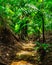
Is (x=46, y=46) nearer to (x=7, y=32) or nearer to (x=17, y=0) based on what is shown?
(x=7, y=32)

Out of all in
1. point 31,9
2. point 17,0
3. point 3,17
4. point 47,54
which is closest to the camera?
point 47,54

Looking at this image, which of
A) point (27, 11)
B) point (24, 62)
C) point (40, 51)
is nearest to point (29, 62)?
point (24, 62)

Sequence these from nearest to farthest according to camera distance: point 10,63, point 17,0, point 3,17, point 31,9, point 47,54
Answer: point 10,63 → point 47,54 → point 31,9 → point 3,17 → point 17,0

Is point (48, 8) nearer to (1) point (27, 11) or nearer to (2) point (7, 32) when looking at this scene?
(1) point (27, 11)

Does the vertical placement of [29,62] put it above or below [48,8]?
below

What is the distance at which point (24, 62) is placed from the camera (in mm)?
12180

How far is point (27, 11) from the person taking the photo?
46.1ft

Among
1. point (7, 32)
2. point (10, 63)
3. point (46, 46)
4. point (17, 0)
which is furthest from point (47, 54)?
point (17, 0)

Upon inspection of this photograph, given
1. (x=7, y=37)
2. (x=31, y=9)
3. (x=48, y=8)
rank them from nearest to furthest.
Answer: (x=31, y=9) < (x=48, y=8) < (x=7, y=37)

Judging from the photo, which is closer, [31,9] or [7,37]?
[31,9]

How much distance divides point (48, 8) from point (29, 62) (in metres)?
5.61

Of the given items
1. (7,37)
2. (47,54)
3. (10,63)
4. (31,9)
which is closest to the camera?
(10,63)

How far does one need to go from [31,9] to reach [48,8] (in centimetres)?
226

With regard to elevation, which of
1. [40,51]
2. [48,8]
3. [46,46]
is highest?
[48,8]
